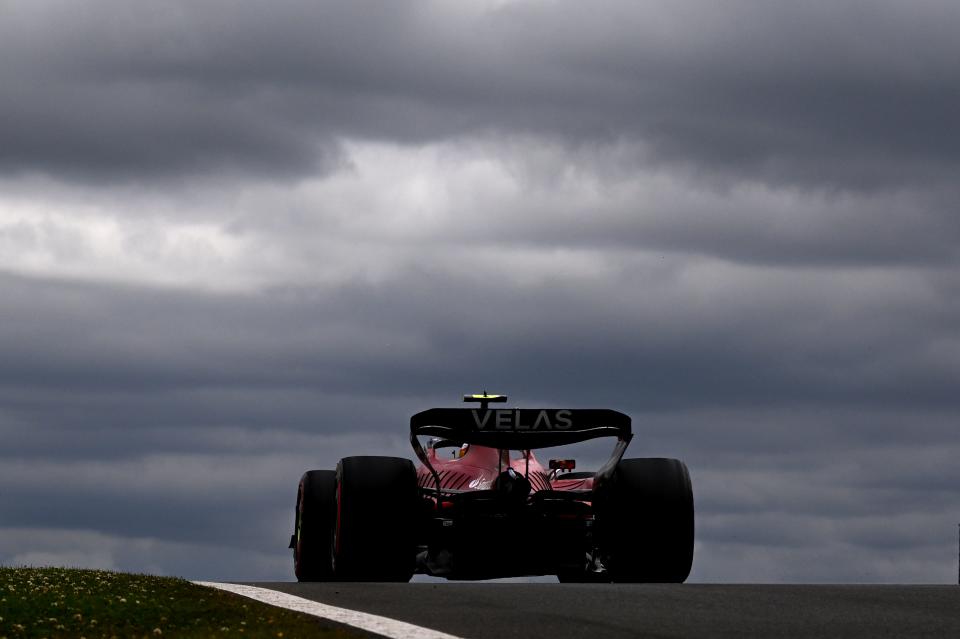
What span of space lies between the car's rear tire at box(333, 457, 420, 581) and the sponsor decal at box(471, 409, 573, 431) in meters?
1.18

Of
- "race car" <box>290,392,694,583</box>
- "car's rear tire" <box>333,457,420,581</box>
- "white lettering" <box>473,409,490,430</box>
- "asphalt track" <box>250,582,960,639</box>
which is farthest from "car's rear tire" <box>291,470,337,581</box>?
"asphalt track" <box>250,582,960,639</box>

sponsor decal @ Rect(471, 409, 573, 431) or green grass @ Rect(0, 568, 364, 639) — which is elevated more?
sponsor decal @ Rect(471, 409, 573, 431)

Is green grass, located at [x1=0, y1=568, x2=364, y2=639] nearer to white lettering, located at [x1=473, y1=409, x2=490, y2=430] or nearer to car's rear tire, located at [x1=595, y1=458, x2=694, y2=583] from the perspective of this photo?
white lettering, located at [x1=473, y1=409, x2=490, y2=430]

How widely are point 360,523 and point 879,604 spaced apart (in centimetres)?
667

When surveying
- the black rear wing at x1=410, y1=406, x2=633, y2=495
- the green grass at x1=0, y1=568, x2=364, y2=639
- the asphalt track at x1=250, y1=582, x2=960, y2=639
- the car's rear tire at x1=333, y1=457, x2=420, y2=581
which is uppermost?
the black rear wing at x1=410, y1=406, x2=633, y2=495

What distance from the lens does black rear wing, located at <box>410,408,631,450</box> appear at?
19562mm

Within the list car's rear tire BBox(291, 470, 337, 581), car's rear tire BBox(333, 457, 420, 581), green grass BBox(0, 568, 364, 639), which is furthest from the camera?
car's rear tire BBox(291, 470, 337, 581)

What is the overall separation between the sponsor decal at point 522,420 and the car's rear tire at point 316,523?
2174 millimetres

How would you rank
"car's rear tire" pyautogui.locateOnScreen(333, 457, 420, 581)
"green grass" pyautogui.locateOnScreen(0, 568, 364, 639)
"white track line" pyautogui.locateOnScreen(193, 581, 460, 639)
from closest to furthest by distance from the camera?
1. "white track line" pyautogui.locateOnScreen(193, 581, 460, 639)
2. "green grass" pyautogui.locateOnScreen(0, 568, 364, 639)
3. "car's rear tire" pyautogui.locateOnScreen(333, 457, 420, 581)

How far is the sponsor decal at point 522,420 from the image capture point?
19531 millimetres

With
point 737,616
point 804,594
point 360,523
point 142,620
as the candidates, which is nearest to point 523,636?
point 737,616

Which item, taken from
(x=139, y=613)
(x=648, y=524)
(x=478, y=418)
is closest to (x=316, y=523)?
(x=478, y=418)

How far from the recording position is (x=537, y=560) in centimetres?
1970

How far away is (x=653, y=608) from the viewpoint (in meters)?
13.4
